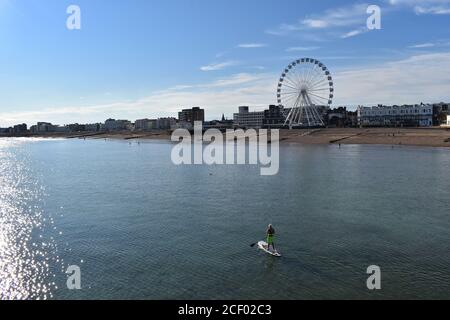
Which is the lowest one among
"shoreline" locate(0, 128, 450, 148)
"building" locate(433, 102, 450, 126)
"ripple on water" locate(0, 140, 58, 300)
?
"ripple on water" locate(0, 140, 58, 300)

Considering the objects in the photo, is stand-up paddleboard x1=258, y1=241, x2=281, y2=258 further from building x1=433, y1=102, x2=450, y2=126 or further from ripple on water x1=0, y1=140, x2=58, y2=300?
→ building x1=433, y1=102, x2=450, y2=126

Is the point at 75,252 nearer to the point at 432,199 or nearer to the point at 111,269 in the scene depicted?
the point at 111,269

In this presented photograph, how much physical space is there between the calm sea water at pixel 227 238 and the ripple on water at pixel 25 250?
0.08 metres

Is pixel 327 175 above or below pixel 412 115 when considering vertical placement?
below

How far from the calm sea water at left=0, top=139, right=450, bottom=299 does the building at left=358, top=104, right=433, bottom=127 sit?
13768 centimetres

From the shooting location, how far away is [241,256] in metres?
23.4

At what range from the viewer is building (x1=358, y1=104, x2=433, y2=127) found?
17762 centimetres

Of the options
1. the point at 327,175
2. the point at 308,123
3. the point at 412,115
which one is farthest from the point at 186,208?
the point at 412,115

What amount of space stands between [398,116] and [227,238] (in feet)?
580

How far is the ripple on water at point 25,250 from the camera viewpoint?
1984 cm

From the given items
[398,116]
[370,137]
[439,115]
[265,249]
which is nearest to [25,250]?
[265,249]

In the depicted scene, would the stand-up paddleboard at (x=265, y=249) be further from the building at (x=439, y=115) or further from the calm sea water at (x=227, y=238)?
the building at (x=439, y=115)

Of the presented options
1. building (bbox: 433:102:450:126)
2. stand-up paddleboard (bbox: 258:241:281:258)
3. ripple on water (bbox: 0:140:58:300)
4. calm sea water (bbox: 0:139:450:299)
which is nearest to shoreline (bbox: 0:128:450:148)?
calm sea water (bbox: 0:139:450:299)
